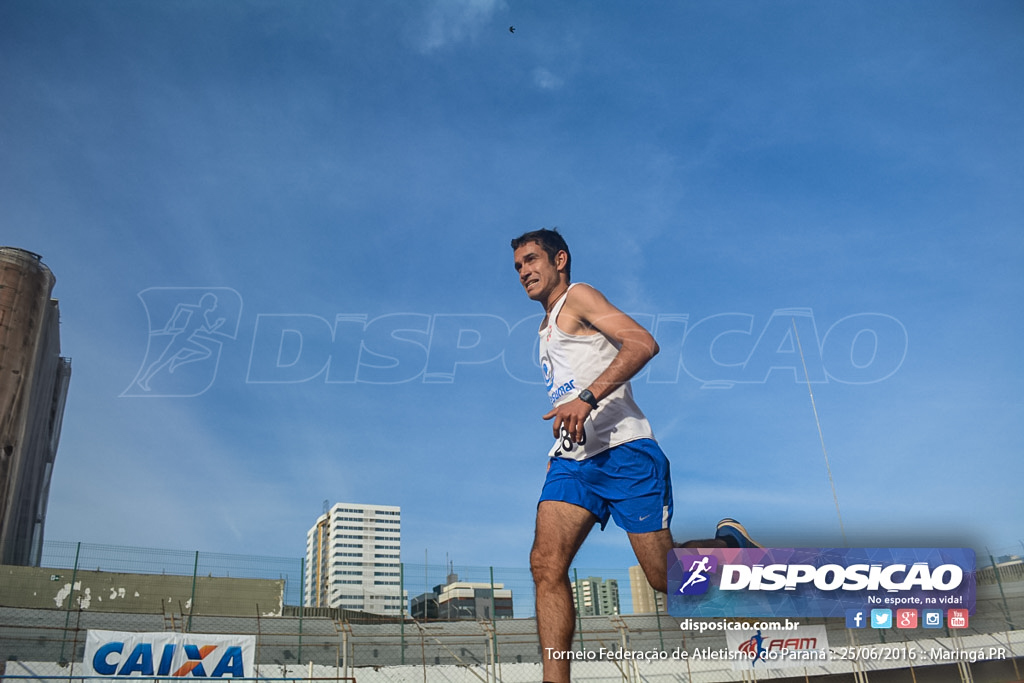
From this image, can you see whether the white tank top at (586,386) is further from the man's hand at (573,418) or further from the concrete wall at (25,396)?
the concrete wall at (25,396)

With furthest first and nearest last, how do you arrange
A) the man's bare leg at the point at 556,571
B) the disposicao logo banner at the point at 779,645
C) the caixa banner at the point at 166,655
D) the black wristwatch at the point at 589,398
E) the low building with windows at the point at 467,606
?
1. the low building with windows at the point at 467,606
2. the caixa banner at the point at 166,655
3. the disposicao logo banner at the point at 779,645
4. the black wristwatch at the point at 589,398
5. the man's bare leg at the point at 556,571

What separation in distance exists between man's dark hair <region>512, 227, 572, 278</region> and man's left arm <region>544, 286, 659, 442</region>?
1.95 ft

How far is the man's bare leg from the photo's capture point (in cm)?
432

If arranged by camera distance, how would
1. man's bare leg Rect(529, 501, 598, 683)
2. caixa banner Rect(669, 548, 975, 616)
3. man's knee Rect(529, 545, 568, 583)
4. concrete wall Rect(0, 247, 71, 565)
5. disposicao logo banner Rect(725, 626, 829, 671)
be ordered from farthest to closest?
concrete wall Rect(0, 247, 71, 565) < disposicao logo banner Rect(725, 626, 829, 671) < caixa banner Rect(669, 548, 975, 616) < man's knee Rect(529, 545, 568, 583) < man's bare leg Rect(529, 501, 598, 683)

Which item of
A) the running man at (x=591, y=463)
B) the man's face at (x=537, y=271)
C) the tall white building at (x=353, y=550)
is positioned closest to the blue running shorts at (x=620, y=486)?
the running man at (x=591, y=463)

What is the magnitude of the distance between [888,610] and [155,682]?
9.15 meters

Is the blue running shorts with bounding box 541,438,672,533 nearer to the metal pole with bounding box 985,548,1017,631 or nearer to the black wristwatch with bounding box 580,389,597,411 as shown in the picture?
the black wristwatch with bounding box 580,389,597,411

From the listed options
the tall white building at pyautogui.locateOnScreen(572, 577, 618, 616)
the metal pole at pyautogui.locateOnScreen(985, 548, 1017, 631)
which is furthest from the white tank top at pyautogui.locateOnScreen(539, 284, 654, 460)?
the metal pole at pyautogui.locateOnScreen(985, 548, 1017, 631)

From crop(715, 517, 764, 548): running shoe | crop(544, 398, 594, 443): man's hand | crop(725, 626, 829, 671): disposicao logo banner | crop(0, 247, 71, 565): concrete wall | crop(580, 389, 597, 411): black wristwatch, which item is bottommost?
crop(725, 626, 829, 671): disposicao logo banner

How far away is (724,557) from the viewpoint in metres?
5.17

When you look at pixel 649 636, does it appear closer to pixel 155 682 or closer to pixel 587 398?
pixel 155 682

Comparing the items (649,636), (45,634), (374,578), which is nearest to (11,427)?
(45,634)

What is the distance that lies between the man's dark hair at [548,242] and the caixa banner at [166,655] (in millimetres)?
7359

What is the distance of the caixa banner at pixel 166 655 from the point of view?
9406mm
